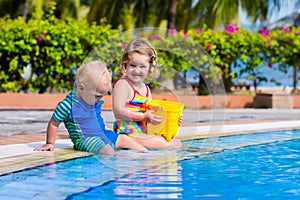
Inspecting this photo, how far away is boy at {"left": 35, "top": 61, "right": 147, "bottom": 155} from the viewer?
5141 millimetres

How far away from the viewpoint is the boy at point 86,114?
16.9 feet

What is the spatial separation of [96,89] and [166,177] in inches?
49.7

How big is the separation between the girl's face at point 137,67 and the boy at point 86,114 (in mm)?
360

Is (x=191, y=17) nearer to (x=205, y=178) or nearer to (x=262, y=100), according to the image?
(x=262, y=100)

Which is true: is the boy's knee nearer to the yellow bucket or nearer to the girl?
the girl

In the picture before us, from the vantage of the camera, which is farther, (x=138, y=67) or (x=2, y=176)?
(x=138, y=67)

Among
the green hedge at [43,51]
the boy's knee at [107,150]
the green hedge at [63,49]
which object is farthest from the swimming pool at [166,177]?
the green hedge at [43,51]

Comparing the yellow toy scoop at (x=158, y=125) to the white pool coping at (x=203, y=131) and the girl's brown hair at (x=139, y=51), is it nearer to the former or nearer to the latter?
the girl's brown hair at (x=139, y=51)

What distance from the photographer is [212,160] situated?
206 inches

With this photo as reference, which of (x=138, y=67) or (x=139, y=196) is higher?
(x=138, y=67)

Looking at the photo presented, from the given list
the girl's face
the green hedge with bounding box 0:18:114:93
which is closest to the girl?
the girl's face

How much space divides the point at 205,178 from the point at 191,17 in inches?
843

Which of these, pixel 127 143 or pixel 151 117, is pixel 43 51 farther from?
pixel 151 117

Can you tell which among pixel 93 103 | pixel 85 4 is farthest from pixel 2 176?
pixel 85 4
